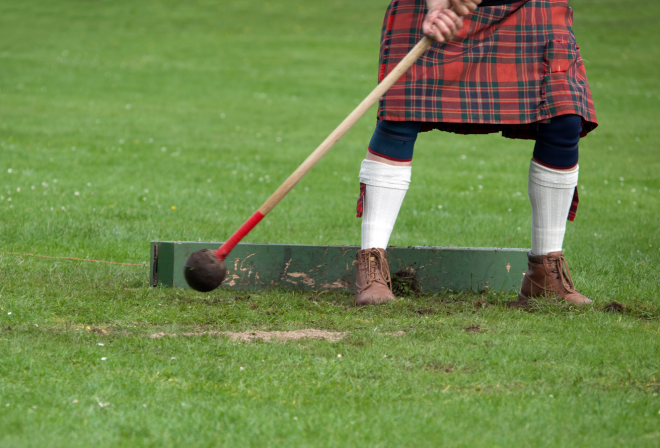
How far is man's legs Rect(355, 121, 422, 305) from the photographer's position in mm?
3633

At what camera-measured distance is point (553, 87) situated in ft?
11.6

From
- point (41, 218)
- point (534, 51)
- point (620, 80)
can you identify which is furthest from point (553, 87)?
point (620, 80)

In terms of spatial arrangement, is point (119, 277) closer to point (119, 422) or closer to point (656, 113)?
point (119, 422)

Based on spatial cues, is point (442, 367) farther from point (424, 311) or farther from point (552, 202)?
point (552, 202)

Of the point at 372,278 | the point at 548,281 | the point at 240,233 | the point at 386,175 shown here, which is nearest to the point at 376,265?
the point at 372,278

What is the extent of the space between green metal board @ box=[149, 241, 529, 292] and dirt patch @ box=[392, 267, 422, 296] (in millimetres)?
11

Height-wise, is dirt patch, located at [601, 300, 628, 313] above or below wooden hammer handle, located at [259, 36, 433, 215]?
below

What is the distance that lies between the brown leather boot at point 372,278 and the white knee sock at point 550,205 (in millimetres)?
770

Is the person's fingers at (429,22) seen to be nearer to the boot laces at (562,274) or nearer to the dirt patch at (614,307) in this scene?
the boot laces at (562,274)

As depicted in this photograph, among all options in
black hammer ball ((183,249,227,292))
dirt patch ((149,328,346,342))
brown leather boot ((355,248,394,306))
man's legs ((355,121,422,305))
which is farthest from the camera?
man's legs ((355,121,422,305))

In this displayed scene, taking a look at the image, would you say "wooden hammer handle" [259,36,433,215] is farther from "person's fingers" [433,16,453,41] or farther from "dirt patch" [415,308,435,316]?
"dirt patch" [415,308,435,316]

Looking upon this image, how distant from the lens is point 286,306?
351 cm

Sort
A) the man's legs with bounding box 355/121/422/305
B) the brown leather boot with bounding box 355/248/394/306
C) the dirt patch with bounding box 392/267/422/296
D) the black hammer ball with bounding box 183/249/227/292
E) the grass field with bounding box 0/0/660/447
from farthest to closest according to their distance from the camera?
the dirt patch with bounding box 392/267/422/296
the man's legs with bounding box 355/121/422/305
the brown leather boot with bounding box 355/248/394/306
the black hammer ball with bounding box 183/249/227/292
the grass field with bounding box 0/0/660/447

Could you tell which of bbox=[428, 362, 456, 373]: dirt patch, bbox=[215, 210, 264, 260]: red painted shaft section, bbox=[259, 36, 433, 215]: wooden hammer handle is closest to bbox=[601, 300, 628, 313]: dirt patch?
bbox=[428, 362, 456, 373]: dirt patch
